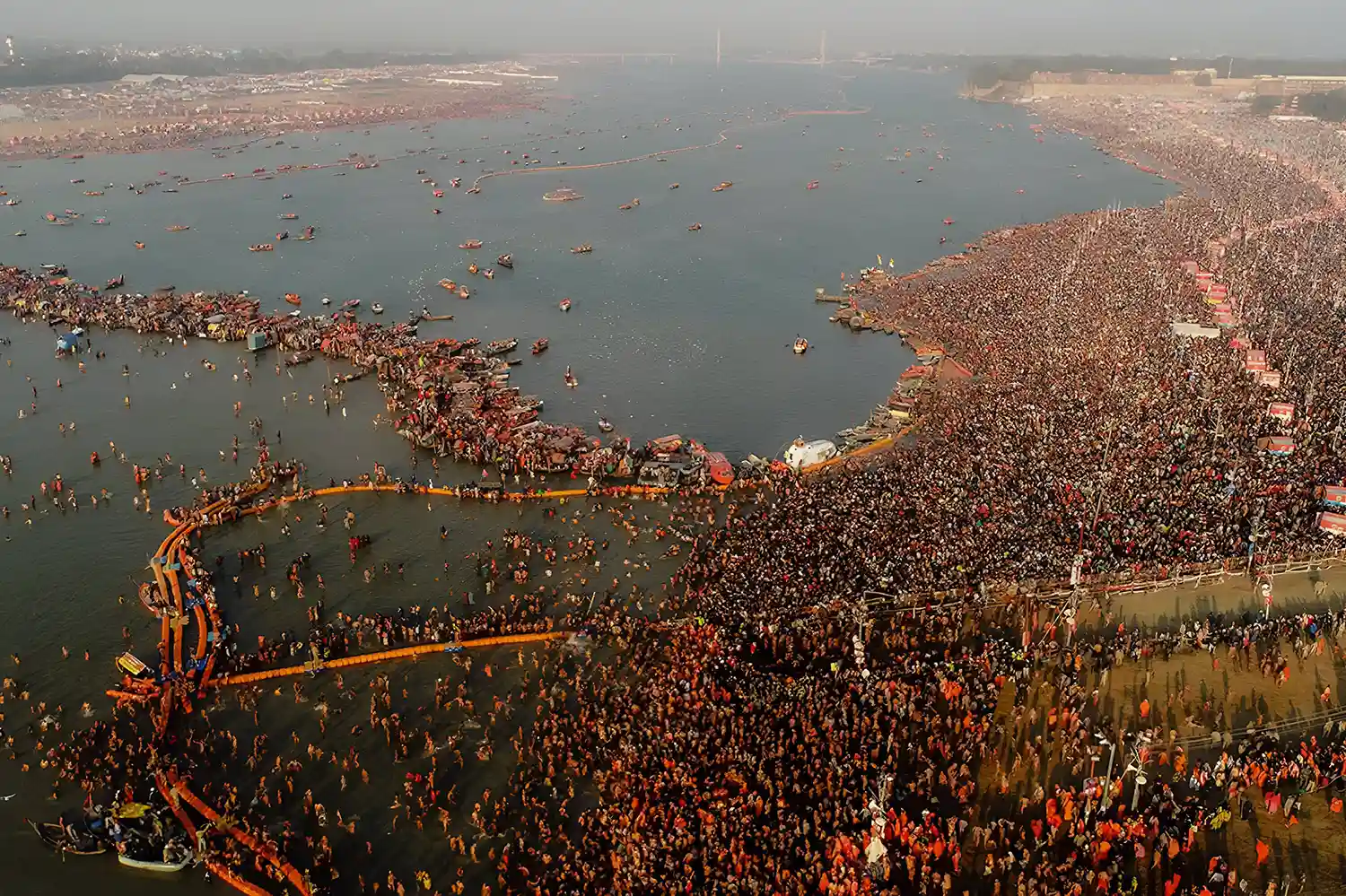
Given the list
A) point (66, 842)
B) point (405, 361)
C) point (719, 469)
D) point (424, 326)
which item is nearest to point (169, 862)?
point (66, 842)

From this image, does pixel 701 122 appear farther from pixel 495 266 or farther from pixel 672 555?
pixel 672 555

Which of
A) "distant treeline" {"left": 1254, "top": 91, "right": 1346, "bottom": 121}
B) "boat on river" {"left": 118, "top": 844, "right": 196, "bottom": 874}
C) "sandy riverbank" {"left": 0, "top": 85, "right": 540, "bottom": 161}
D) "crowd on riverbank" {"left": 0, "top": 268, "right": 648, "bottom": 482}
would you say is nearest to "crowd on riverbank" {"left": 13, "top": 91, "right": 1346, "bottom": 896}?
"boat on river" {"left": 118, "top": 844, "right": 196, "bottom": 874}

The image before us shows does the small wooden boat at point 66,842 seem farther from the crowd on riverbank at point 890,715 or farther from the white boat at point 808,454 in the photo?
the white boat at point 808,454

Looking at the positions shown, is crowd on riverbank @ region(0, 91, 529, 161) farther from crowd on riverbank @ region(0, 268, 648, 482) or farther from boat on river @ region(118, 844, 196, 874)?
boat on river @ region(118, 844, 196, 874)

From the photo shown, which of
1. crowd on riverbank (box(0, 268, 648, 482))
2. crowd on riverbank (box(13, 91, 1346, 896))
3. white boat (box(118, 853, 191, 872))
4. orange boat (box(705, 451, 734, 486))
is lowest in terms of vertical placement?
white boat (box(118, 853, 191, 872))

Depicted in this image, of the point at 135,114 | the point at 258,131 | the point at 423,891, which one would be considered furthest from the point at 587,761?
the point at 135,114

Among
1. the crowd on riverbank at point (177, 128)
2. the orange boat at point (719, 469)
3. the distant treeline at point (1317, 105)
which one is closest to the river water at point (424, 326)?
the orange boat at point (719, 469)

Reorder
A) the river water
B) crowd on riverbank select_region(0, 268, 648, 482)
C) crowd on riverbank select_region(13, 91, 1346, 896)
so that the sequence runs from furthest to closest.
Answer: crowd on riverbank select_region(0, 268, 648, 482), the river water, crowd on riverbank select_region(13, 91, 1346, 896)
